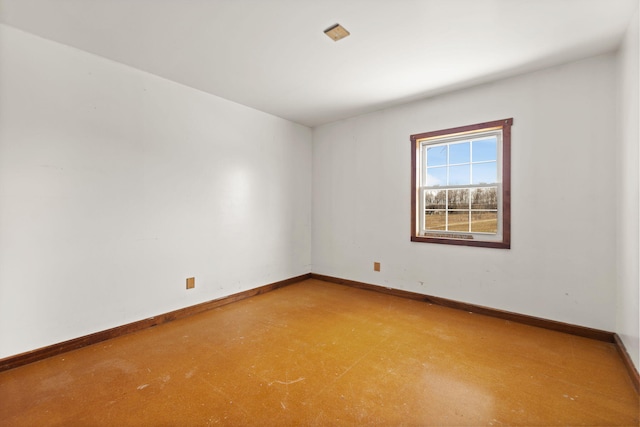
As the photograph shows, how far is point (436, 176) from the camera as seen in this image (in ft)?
11.6

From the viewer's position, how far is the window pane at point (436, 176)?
3.47 metres

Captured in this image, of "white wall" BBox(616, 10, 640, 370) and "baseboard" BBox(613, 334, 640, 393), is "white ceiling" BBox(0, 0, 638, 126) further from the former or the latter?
"baseboard" BBox(613, 334, 640, 393)

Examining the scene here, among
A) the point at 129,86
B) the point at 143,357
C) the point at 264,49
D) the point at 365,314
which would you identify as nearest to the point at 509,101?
the point at 264,49

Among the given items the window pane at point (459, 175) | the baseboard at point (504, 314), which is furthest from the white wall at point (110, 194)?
the window pane at point (459, 175)

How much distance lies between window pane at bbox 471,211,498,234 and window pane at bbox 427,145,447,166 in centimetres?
73

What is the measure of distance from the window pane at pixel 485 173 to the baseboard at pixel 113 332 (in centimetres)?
297

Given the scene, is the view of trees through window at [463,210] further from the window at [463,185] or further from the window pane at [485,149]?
the window pane at [485,149]

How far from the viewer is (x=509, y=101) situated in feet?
9.48

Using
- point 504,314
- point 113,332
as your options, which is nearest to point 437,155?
point 504,314

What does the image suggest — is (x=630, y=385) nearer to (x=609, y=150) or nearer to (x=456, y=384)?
(x=456, y=384)

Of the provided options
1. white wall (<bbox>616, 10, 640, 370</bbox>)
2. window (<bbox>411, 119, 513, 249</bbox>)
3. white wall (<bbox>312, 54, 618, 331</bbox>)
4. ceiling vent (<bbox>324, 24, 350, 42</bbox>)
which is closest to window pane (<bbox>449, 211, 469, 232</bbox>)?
window (<bbox>411, 119, 513, 249</bbox>)

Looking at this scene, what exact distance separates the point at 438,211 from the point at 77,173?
366cm

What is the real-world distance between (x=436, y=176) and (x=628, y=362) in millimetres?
2261

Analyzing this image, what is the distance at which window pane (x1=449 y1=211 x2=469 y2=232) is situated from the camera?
10.9 feet
